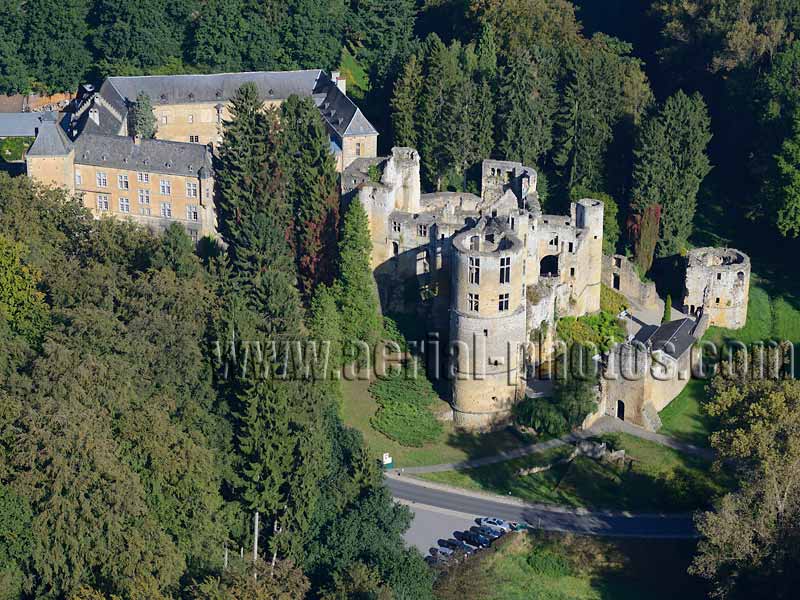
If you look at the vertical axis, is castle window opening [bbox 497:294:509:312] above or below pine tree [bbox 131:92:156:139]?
below

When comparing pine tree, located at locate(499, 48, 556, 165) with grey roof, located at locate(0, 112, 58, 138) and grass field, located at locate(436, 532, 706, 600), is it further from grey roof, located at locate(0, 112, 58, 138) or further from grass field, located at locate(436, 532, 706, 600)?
grass field, located at locate(436, 532, 706, 600)

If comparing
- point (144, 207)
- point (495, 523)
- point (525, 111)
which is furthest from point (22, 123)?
point (495, 523)

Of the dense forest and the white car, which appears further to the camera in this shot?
the white car

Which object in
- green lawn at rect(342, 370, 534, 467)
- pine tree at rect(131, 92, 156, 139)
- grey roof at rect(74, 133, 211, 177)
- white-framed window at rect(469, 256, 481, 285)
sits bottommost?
green lawn at rect(342, 370, 534, 467)

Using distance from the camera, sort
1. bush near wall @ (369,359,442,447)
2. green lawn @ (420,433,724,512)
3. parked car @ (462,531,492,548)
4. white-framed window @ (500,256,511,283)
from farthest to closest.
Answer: bush near wall @ (369,359,442,447)
white-framed window @ (500,256,511,283)
green lawn @ (420,433,724,512)
parked car @ (462,531,492,548)

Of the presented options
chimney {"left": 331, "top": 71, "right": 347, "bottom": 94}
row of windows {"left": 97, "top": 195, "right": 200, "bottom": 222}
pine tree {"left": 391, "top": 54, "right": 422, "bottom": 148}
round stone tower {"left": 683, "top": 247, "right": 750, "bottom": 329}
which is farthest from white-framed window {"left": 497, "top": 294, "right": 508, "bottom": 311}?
chimney {"left": 331, "top": 71, "right": 347, "bottom": 94}

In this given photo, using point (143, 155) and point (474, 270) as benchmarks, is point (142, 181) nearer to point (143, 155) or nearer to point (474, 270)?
point (143, 155)

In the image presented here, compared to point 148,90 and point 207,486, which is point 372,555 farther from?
point 148,90

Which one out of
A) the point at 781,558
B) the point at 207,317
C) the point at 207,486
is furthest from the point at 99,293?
the point at 781,558
